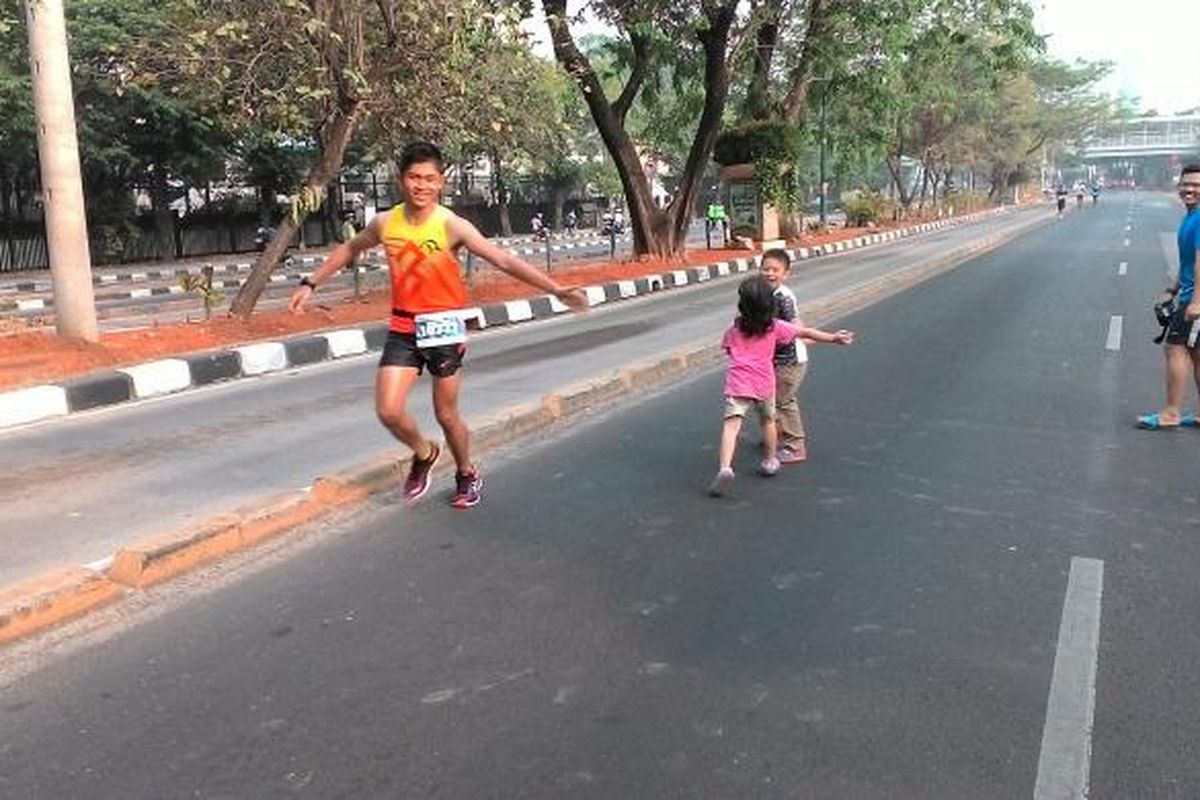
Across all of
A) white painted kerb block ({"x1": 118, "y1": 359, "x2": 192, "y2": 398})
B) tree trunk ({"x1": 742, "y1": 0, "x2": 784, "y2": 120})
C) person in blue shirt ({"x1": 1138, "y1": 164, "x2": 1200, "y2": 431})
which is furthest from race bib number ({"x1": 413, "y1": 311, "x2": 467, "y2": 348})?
tree trunk ({"x1": 742, "y1": 0, "x2": 784, "y2": 120})

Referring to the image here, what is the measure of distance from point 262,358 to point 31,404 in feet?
9.05

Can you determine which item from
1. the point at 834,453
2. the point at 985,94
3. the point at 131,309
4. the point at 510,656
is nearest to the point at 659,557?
the point at 510,656

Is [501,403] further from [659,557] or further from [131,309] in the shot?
[131,309]

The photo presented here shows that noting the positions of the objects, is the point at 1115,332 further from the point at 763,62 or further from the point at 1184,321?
the point at 763,62

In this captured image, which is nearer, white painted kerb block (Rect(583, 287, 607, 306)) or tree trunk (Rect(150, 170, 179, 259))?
white painted kerb block (Rect(583, 287, 607, 306))

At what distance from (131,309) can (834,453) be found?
49.2ft

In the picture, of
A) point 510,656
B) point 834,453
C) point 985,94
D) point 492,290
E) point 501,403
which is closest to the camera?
point 510,656

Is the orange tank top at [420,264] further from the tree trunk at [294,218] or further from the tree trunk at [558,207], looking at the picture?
the tree trunk at [558,207]

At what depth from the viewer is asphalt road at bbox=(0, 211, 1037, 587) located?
18.0 feet

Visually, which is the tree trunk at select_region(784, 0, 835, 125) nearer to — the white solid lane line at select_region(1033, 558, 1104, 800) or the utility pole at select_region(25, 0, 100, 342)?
the utility pole at select_region(25, 0, 100, 342)

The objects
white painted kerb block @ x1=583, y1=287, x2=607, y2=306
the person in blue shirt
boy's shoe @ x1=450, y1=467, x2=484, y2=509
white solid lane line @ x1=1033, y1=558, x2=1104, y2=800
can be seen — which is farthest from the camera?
white painted kerb block @ x1=583, y1=287, x2=607, y2=306

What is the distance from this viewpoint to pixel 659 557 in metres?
4.88

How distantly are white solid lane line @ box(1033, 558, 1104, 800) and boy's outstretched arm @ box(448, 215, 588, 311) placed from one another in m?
2.58

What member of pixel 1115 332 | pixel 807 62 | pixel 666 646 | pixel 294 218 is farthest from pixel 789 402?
pixel 807 62
